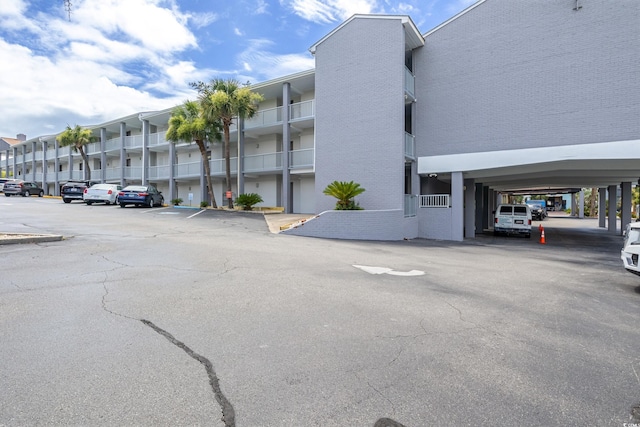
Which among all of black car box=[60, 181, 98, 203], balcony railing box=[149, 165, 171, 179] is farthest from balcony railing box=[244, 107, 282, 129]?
black car box=[60, 181, 98, 203]

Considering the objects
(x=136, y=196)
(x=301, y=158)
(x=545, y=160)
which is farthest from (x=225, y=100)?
(x=545, y=160)

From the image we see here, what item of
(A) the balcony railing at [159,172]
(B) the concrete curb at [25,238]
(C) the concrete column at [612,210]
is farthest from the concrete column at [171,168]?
(C) the concrete column at [612,210]

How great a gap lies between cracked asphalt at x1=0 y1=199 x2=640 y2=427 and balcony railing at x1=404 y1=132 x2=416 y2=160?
10.7 m

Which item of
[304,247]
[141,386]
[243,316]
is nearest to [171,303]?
[243,316]

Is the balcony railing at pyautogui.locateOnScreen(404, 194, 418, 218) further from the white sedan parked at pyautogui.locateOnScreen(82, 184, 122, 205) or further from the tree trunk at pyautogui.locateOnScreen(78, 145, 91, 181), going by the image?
the tree trunk at pyautogui.locateOnScreen(78, 145, 91, 181)

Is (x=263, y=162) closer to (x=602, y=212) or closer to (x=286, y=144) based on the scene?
(x=286, y=144)

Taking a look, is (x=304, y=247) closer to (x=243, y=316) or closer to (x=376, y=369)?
(x=243, y=316)

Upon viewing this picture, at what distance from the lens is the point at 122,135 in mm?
34500

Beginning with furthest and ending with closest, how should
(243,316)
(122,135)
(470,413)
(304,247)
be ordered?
(122,135)
(304,247)
(243,316)
(470,413)

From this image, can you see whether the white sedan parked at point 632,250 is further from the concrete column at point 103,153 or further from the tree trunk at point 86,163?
the tree trunk at point 86,163

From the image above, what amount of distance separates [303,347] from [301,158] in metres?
19.8

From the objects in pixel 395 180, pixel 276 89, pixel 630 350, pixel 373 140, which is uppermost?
pixel 276 89

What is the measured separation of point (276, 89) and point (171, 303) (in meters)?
22.3

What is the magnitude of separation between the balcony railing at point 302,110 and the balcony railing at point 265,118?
122 cm
